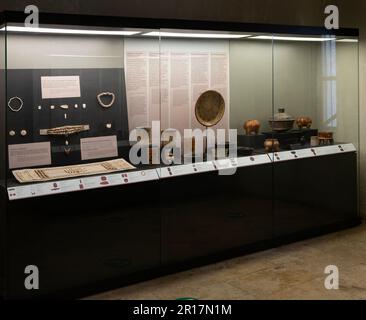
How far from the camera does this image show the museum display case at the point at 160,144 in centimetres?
355

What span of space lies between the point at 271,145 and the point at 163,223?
1440mm

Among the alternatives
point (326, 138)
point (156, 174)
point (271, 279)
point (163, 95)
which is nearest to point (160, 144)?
point (156, 174)

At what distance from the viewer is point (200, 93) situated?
4445mm

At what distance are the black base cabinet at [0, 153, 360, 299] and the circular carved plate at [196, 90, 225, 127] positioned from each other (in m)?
0.48

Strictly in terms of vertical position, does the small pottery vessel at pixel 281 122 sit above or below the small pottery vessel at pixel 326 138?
above

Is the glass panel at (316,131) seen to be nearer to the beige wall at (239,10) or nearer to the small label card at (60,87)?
the beige wall at (239,10)

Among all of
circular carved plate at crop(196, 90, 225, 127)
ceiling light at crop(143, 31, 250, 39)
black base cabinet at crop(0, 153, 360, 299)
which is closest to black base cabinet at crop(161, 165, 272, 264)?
black base cabinet at crop(0, 153, 360, 299)

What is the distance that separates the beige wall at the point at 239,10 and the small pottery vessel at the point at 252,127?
1.17 metres

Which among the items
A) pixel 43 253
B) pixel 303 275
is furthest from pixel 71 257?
pixel 303 275

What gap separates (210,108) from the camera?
14.9 ft

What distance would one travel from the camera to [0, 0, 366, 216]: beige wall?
4.36 metres

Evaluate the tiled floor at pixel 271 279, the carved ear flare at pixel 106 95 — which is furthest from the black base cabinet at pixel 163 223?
the carved ear flare at pixel 106 95

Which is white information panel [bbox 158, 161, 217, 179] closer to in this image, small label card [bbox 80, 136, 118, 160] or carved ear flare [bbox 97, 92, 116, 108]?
small label card [bbox 80, 136, 118, 160]

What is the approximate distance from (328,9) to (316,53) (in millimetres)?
1018
